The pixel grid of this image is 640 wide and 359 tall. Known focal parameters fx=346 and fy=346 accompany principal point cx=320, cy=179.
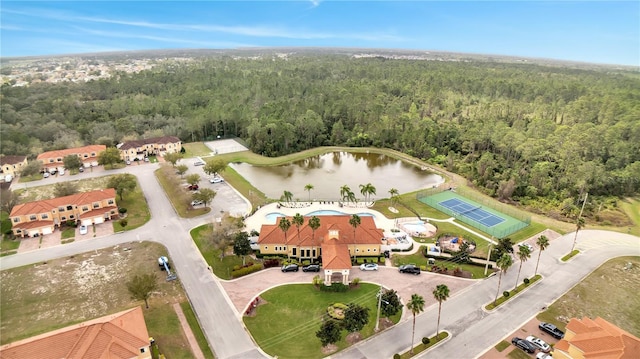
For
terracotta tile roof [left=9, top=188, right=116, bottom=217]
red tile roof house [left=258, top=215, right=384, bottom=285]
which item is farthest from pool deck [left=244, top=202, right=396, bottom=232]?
terracotta tile roof [left=9, top=188, right=116, bottom=217]

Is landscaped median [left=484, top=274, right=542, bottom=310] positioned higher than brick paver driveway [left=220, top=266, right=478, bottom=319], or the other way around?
landscaped median [left=484, top=274, right=542, bottom=310]

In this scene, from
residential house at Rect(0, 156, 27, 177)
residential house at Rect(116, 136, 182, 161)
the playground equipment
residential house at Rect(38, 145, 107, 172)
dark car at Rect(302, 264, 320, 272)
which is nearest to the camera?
the playground equipment

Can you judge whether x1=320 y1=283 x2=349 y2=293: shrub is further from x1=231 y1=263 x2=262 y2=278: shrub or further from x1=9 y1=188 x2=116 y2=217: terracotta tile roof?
x1=9 y1=188 x2=116 y2=217: terracotta tile roof

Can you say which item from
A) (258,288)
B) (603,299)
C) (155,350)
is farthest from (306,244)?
(603,299)

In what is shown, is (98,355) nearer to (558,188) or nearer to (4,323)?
(4,323)

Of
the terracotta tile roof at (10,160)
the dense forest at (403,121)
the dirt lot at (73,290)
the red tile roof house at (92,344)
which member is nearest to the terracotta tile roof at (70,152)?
the terracotta tile roof at (10,160)

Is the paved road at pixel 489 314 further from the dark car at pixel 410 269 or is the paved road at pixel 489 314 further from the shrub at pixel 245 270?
the shrub at pixel 245 270
